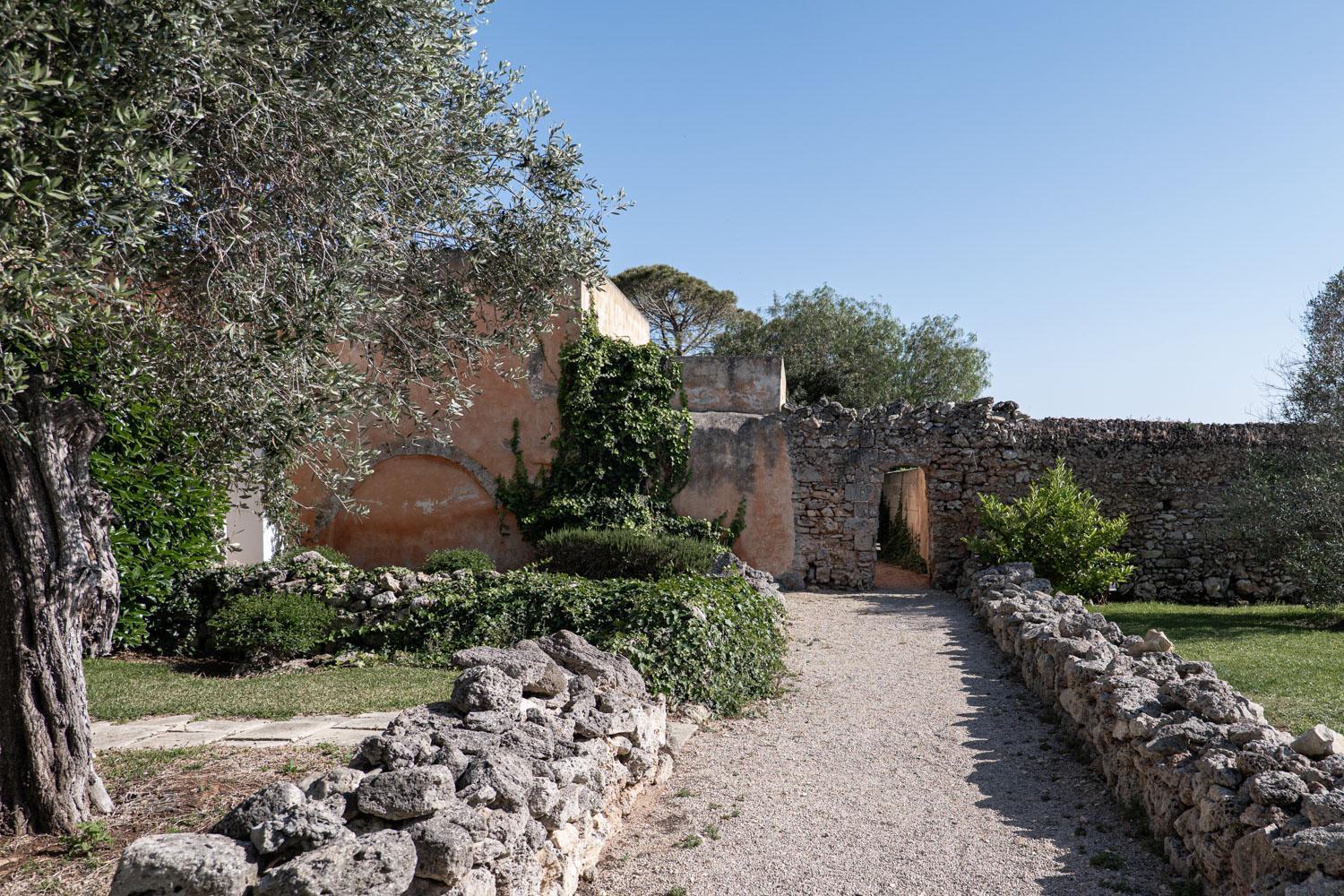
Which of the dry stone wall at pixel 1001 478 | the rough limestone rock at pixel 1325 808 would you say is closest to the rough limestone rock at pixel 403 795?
the rough limestone rock at pixel 1325 808

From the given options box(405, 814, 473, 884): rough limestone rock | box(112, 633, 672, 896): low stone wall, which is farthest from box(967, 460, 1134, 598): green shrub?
box(405, 814, 473, 884): rough limestone rock

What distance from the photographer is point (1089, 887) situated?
183 inches

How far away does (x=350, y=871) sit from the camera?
10.7 ft

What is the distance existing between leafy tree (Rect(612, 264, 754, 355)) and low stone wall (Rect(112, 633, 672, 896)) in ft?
90.0

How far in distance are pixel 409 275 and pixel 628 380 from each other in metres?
9.13

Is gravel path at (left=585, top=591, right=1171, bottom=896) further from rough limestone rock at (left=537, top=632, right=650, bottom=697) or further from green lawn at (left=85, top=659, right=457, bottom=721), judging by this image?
green lawn at (left=85, top=659, right=457, bottom=721)

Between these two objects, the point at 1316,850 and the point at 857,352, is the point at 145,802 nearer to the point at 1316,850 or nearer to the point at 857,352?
the point at 1316,850

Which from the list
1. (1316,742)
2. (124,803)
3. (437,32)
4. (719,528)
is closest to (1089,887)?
(1316,742)

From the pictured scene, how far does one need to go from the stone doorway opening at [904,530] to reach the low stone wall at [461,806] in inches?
513

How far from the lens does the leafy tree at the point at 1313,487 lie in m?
12.9

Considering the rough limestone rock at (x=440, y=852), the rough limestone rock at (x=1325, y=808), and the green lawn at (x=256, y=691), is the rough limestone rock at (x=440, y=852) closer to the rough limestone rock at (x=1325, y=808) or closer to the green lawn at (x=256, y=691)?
the rough limestone rock at (x=1325, y=808)

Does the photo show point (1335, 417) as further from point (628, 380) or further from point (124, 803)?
point (124, 803)

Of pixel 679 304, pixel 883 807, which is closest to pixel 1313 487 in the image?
pixel 883 807

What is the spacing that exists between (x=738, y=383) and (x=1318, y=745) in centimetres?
1319
